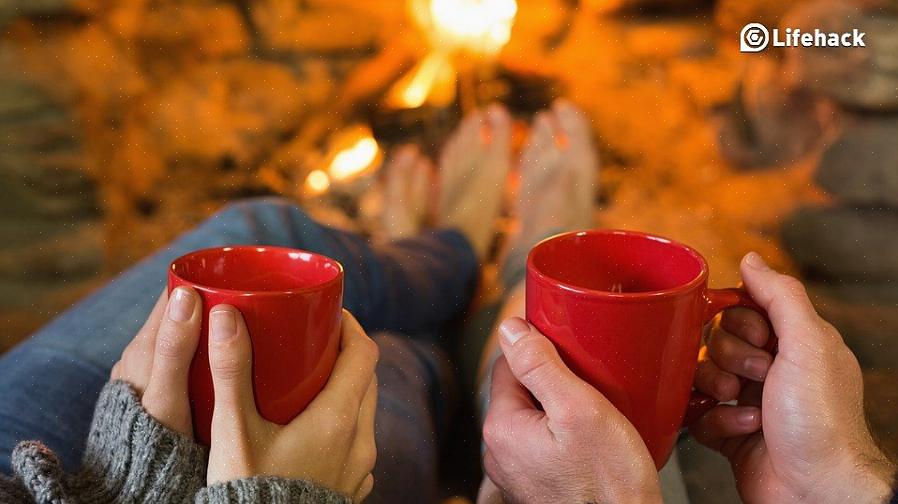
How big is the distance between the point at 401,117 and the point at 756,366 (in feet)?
2.96

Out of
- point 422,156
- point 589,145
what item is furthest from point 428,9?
point 589,145

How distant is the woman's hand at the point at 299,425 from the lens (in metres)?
0.44

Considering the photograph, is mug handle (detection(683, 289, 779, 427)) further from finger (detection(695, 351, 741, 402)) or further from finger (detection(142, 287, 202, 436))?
finger (detection(142, 287, 202, 436))

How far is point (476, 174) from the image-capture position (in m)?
1.27

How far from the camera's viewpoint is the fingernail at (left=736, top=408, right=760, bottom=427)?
1.88ft

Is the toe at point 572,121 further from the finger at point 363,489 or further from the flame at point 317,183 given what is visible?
the finger at point 363,489

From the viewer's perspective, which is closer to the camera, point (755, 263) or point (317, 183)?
point (755, 263)

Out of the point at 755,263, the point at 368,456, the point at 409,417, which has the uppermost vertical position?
the point at 755,263

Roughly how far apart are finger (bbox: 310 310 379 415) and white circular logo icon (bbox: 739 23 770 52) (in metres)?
0.90

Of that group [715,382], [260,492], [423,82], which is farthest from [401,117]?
[260,492]

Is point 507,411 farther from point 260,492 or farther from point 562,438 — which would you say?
point 260,492

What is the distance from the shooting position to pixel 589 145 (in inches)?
50.1

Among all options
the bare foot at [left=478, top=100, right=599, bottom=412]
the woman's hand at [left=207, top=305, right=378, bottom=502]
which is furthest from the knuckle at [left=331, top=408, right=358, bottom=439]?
the bare foot at [left=478, top=100, right=599, bottom=412]

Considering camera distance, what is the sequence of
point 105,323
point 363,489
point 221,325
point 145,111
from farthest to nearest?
point 145,111 → point 105,323 → point 363,489 → point 221,325
